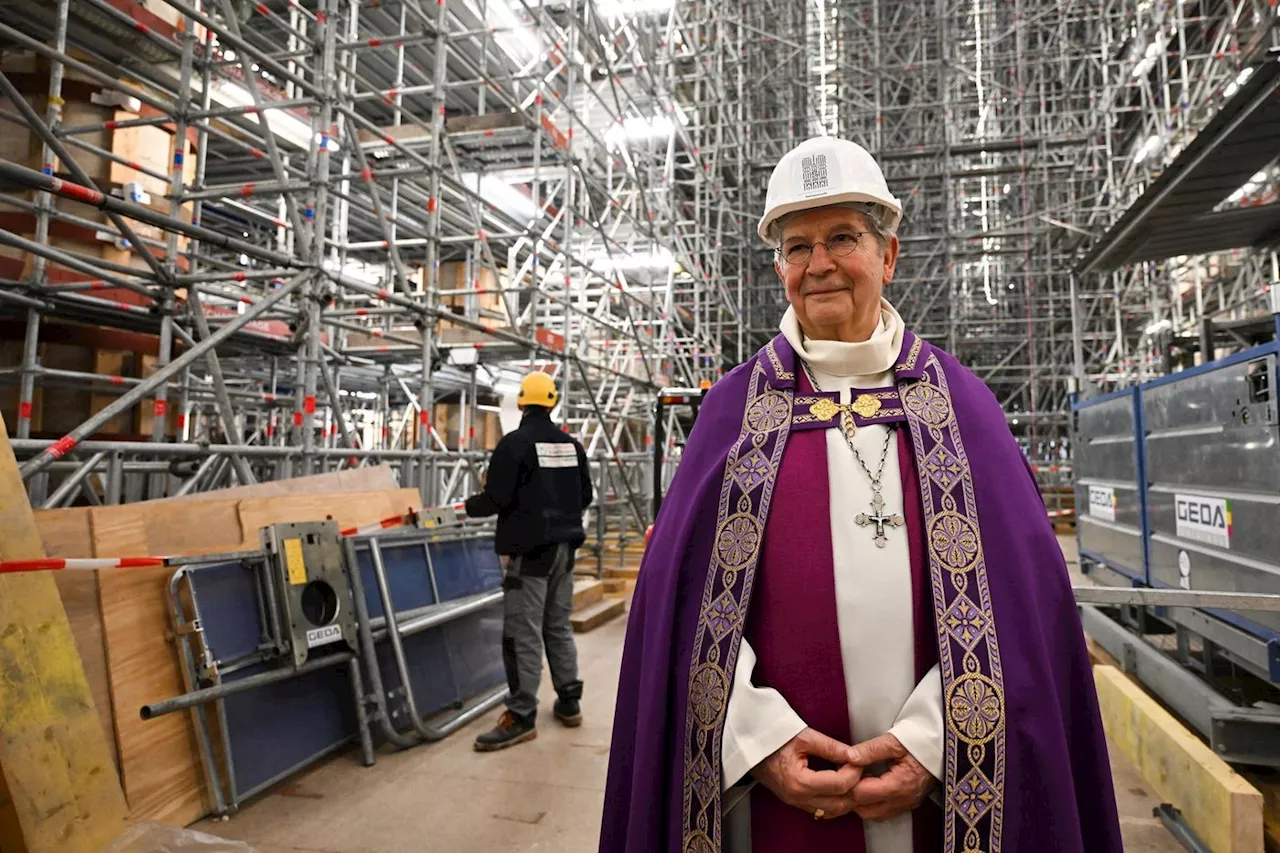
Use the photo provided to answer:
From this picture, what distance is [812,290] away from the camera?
60.1 inches

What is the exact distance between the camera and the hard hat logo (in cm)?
146

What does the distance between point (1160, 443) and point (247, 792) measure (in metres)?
5.12

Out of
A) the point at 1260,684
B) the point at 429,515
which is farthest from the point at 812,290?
the point at 1260,684

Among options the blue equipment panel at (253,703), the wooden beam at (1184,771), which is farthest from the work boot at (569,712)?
the wooden beam at (1184,771)

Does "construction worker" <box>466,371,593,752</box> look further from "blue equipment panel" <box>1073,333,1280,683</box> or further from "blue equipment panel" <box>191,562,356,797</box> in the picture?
"blue equipment panel" <box>1073,333,1280,683</box>

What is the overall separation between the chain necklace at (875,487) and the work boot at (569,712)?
3410 millimetres

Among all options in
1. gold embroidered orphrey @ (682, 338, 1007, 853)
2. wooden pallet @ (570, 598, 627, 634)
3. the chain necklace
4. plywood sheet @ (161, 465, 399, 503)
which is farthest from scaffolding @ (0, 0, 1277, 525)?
the chain necklace

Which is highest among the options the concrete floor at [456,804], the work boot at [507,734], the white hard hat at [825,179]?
the white hard hat at [825,179]

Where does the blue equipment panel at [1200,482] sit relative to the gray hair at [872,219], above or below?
below

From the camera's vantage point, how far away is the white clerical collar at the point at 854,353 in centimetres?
150

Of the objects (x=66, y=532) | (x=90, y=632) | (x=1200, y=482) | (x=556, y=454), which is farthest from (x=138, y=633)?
(x=1200, y=482)

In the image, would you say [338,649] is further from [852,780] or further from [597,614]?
[597,614]

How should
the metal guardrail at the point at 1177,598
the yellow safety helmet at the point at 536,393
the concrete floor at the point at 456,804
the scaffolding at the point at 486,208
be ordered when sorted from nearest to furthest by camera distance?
the metal guardrail at the point at 1177,598 → the concrete floor at the point at 456,804 → the yellow safety helmet at the point at 536,393 → the scaffolding at the point at 486,208

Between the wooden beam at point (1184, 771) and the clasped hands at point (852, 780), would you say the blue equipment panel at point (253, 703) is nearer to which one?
the clasped hands at point (852, 780)
